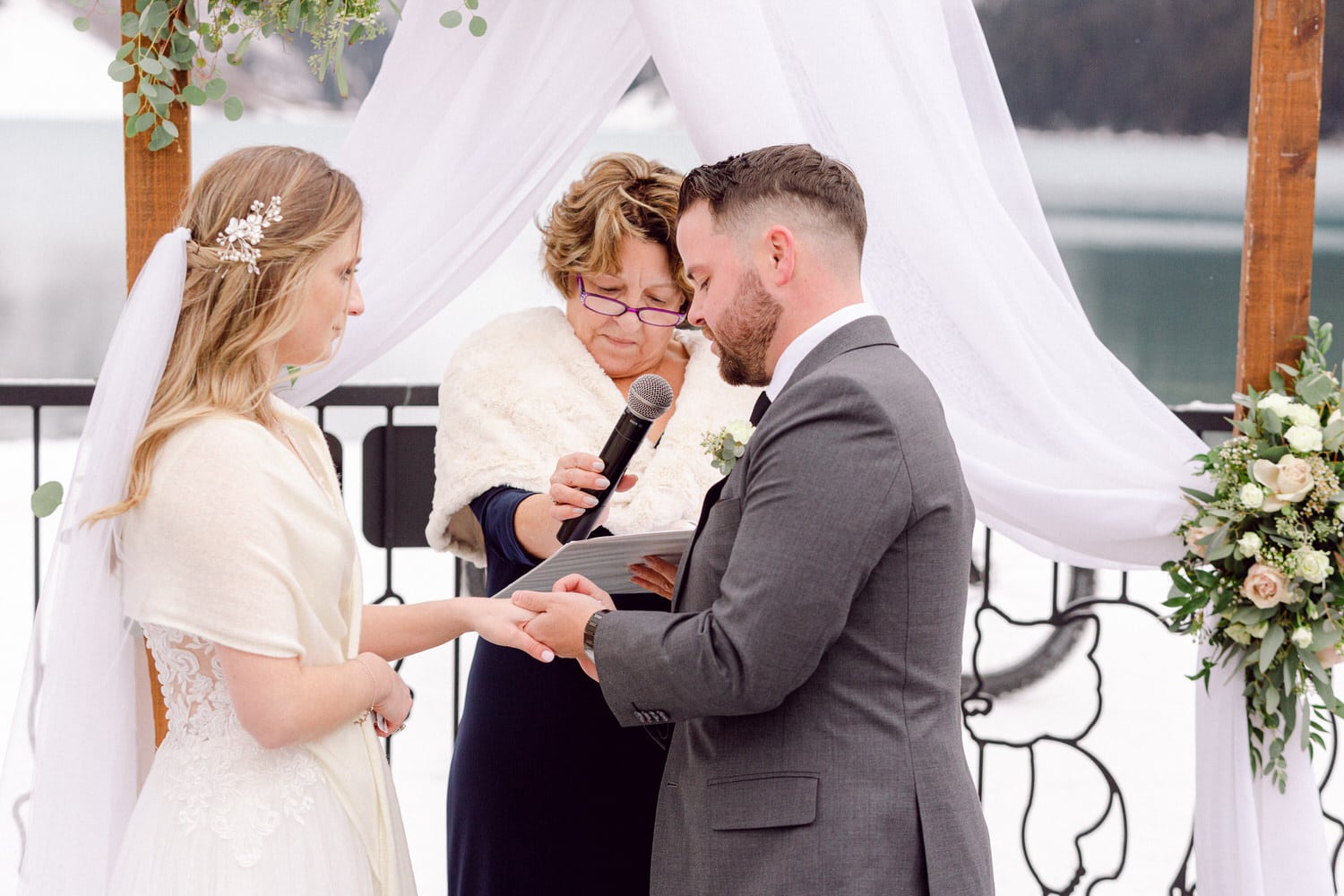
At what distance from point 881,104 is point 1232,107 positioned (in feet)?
12.9

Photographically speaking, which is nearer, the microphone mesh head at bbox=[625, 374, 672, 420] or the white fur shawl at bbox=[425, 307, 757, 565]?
the microphone mesh head at bbox=[625, 374, 672, 420]

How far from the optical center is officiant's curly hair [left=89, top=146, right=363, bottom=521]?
1.45m

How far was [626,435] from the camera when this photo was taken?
1677 mm

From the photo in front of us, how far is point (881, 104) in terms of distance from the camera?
1959 millimetres

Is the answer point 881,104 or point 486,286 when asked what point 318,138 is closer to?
point 486,286

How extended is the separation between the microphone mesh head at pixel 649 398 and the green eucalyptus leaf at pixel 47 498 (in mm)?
860

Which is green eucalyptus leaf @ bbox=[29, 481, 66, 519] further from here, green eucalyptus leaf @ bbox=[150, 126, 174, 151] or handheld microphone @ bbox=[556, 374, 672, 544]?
handheld microphone @ bbox=[556, 374, 672, 544]

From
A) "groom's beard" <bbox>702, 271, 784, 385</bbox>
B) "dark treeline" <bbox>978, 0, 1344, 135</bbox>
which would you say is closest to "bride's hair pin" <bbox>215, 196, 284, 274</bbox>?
"groom's beard" <bbox>702, 271, 784, 385</bbox>

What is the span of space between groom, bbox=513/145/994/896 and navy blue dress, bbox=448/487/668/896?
517 millimetres

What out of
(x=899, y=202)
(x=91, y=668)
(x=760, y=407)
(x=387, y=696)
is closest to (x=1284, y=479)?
(x=899, y=202)

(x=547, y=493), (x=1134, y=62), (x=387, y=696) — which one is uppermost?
(x=1134, y=62)

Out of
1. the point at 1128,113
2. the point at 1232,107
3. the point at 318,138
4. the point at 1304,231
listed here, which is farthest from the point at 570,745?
the point at 1128,113

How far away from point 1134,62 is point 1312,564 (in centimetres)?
890

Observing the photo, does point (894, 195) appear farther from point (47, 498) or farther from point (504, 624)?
point (47, 498)
